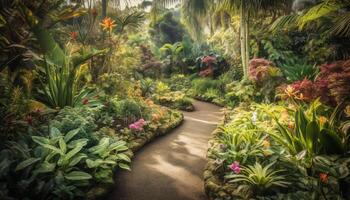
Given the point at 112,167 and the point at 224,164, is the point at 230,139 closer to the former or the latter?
the point at 224,164

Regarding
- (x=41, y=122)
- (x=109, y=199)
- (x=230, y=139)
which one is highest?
(x=41, y=122)

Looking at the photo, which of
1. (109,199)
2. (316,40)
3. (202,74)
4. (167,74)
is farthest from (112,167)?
(167,74)

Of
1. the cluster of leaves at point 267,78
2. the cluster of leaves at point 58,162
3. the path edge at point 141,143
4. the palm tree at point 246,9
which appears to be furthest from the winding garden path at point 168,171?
the palm tree at point 246,9

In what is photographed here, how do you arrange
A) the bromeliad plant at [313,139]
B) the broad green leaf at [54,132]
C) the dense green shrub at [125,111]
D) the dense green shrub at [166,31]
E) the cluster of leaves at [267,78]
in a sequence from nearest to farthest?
the bromeliad plant at [313,139], the broad green leaf at [54,132], the dense green shrub at [125,111], the cluster of leaves at [267,78], the dense green shrub at [166,31]

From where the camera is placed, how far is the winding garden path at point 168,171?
3383 millimetres

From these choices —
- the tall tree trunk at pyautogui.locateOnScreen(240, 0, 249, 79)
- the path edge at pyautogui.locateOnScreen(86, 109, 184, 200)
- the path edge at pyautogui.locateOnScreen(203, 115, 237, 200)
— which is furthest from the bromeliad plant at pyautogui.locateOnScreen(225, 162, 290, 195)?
the tall tree trunk at pyautogui.locateOnScreen(240, 0, 249, 79)

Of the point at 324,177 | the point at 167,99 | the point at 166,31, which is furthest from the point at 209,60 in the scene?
the point at 324,177

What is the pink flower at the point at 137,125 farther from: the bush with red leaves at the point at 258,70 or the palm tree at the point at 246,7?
the palm tree at the point at 246,7

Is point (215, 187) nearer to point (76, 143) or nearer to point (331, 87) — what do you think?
point (76, 143)

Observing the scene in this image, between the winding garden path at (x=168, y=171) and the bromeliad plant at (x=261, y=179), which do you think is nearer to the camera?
the bromeliad plant at (x=261, y=179)

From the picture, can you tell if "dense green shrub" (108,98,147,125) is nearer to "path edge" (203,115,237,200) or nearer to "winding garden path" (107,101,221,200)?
"winding garden path" (107,101,221,200)

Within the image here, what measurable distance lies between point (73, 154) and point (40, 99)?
8.01 feet

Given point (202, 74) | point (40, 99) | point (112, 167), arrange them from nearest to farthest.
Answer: point (112, 167) < point (40, 99) < point (202, 74)

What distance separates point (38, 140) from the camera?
335cm
